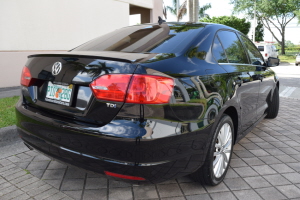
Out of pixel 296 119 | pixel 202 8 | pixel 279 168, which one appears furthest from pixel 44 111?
pixel 202 8

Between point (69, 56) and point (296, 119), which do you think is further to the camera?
point (296, 119)

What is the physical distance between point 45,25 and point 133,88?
7.64m

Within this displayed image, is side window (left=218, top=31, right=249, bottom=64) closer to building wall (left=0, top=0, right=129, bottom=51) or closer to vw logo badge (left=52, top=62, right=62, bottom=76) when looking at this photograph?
vw logo badge (left=52, top=62, right=62, bottom=76)

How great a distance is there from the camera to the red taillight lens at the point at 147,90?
192 cm

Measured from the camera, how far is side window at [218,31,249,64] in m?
3.05

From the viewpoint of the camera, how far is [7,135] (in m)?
3.79

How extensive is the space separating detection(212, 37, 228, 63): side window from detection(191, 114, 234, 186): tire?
556 millimetres

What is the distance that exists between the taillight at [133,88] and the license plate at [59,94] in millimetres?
277

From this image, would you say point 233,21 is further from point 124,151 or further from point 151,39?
point 124,151

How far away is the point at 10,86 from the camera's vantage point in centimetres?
793

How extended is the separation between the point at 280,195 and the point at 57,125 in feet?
6.64

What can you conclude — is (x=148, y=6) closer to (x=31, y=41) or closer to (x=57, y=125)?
(x=31, y=41)

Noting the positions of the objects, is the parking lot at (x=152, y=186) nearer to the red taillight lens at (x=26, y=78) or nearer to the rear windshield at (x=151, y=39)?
the red taillight lens at (x=26, y=78)

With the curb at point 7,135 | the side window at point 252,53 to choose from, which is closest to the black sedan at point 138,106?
the side window at point 252,53
